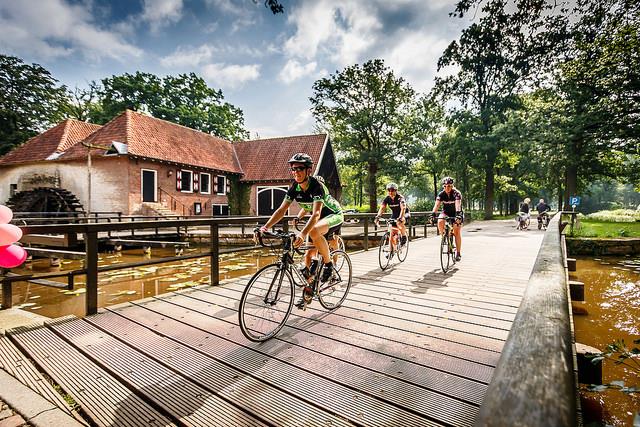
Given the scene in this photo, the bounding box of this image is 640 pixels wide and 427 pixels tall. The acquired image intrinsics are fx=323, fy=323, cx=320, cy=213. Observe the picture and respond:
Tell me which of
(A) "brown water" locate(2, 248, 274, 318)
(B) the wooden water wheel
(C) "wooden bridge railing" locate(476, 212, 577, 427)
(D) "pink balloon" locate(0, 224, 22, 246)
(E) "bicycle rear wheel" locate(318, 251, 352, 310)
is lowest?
(A) "brown water" locate(2, 248, 274, 318)

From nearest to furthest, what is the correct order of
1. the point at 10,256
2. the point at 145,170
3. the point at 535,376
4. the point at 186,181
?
1. the point at 535,376
2. the point at 10,256
3. the point at 145,170
4. the point at 186,181

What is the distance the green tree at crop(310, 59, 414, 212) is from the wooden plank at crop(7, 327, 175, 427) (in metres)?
28.1

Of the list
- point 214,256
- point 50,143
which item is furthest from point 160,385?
point 50,143

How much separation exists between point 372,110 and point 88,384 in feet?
99.5

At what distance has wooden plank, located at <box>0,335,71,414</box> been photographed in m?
2.32

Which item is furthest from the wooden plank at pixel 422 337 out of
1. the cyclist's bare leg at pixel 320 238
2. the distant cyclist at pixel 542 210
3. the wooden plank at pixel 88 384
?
the distant cyclist at pixel 542 210

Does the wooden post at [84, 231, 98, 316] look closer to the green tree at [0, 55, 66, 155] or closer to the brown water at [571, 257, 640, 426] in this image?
the brown water at [571, 257, 640, 426]

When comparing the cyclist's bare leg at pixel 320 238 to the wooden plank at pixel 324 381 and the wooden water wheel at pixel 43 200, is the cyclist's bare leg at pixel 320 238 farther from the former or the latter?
the wooden water wheel at pixel 43 200

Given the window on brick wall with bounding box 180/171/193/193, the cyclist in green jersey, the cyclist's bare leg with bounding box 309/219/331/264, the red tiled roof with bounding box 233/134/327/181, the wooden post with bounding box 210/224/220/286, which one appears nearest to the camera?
the cyclist in green jersey

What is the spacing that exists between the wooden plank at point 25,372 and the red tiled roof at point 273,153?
946 inches

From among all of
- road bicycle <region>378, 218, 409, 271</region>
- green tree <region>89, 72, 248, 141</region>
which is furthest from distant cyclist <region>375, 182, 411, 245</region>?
green tree <region>89, 72, 248, 141</region>

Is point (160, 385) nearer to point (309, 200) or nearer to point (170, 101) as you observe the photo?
point (309, 200)

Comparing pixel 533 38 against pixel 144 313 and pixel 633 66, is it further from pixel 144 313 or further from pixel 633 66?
pixel 633 66

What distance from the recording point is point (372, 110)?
30.0m
